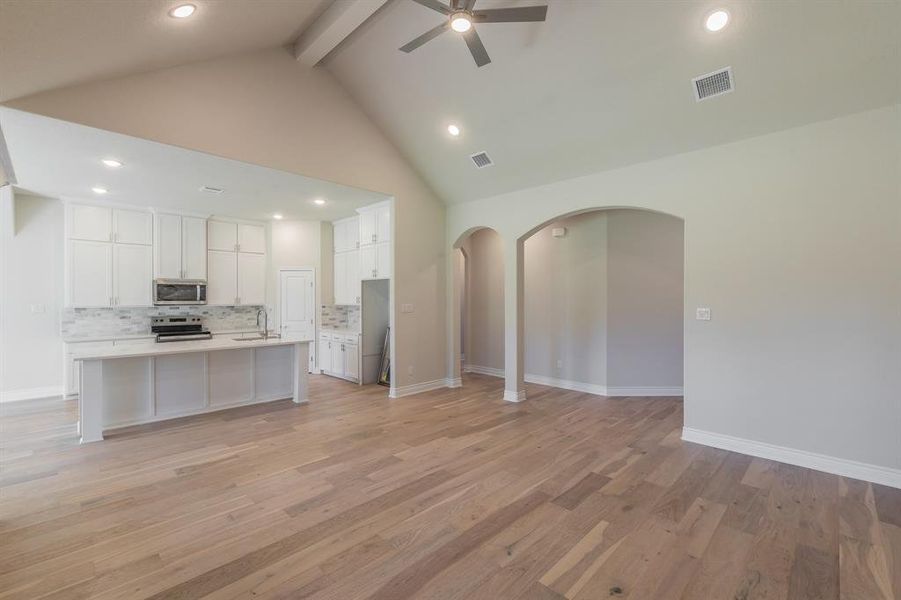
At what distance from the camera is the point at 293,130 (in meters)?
4.60

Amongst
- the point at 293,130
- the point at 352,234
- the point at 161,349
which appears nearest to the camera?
the point at 161,349

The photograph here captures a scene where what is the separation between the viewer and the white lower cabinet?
6.80 metres

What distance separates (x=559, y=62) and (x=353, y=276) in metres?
4.80

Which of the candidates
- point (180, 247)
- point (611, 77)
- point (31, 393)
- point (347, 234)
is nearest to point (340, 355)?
point (347, 234)

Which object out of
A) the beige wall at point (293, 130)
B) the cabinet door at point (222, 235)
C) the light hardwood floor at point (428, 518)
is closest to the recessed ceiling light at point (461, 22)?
the beige wall at point (293, 130)

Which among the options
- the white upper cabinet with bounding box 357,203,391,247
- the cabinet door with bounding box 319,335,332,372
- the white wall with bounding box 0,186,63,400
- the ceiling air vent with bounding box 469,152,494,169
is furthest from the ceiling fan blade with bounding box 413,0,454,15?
the white wall with bounding box 0,186,63,400

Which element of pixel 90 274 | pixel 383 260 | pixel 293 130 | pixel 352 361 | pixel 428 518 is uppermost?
pixel 293 130

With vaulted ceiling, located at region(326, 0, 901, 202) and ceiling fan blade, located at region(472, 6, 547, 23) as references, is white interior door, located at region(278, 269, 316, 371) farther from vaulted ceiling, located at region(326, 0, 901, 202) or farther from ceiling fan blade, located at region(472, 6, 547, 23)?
ceiling fan blade, located at region(472, 6, 547, 23)

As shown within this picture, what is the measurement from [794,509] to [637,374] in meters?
3.16

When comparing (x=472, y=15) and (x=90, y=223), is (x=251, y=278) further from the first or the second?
(x=472, y=15)

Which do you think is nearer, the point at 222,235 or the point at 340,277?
the point at 222,235

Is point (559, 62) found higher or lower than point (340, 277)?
higher

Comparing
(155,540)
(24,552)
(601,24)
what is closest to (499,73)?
(601,24)

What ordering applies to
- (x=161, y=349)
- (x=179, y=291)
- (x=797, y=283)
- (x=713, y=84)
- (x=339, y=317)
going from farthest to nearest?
(x=339, y=317), (x=179, y=291), (x=161, y=349), (x=797, y=283), (x=713, y=84)
